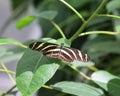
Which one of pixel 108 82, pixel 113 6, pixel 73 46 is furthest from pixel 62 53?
pixel 73 46

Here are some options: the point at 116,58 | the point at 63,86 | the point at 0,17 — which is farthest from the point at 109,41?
the point at 0,17

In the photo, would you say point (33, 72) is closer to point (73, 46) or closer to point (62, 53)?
point (62, 53)

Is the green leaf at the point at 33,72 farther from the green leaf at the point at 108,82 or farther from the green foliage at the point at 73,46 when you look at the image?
the green leaf at the point at 108,82

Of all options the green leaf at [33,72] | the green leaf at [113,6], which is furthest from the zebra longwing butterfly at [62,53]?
the green leaf at [113,6]

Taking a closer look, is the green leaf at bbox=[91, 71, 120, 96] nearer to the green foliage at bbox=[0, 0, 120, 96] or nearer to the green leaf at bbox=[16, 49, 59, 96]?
the green foliage at bbox=[0, 0, 120, 96]

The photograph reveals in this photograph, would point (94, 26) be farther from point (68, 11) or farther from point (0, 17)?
point (0, 17)
